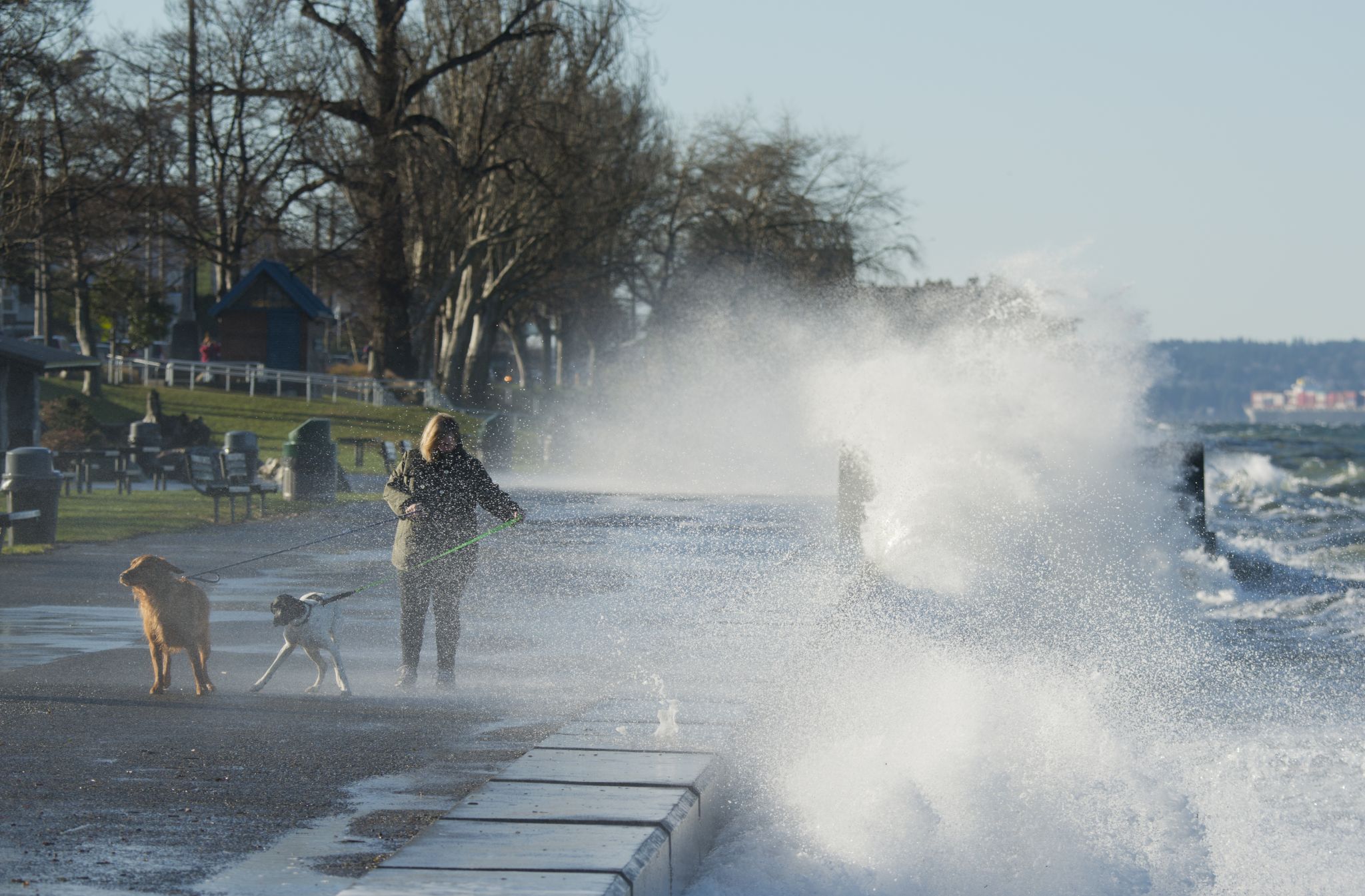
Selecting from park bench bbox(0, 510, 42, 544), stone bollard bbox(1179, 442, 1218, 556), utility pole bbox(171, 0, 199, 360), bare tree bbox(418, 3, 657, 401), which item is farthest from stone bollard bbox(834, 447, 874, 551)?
utility pole bbox(171, 0, 199, 360)

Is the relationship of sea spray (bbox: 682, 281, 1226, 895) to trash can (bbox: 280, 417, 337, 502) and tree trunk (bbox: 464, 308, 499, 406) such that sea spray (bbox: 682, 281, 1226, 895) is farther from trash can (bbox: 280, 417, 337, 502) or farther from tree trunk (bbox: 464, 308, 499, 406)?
tree trunk (bbox: 464, 308, 499, 406)

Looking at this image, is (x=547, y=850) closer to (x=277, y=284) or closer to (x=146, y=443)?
(x=146, y=443)

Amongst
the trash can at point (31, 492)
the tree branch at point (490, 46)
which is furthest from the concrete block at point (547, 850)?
the tree branch at point (490, 46)

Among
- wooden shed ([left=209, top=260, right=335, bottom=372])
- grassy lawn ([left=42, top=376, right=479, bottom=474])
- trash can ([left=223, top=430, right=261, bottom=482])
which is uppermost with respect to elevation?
wooden shed ([left=209, top=260, right=335, bottom=372])

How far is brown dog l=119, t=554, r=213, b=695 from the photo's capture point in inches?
349

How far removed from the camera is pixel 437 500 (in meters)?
9.67

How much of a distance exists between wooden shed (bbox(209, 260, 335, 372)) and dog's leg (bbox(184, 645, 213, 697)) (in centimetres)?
A: 4734

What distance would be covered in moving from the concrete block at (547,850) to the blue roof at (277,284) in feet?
168

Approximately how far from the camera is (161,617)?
888 centimetres

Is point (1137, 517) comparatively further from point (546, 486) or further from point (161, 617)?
point (161, 617)

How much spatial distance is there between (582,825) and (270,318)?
2078 inches

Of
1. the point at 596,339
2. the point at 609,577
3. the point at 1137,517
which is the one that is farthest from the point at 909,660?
the point at 596,339

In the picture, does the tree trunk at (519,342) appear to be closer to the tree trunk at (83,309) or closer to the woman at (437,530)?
the tree trunk at (83,309)

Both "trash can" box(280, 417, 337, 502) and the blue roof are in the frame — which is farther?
the blue roof
